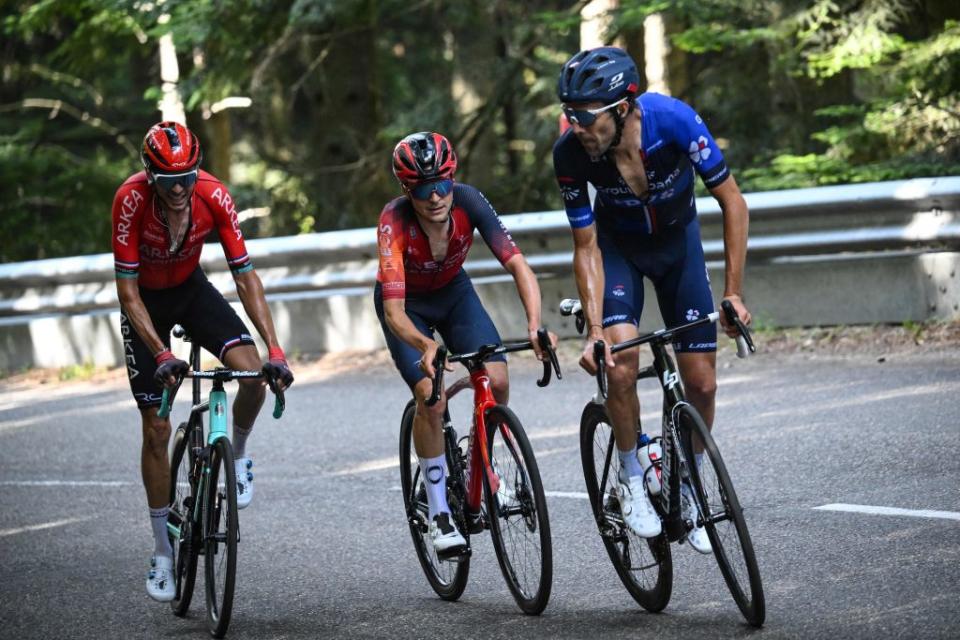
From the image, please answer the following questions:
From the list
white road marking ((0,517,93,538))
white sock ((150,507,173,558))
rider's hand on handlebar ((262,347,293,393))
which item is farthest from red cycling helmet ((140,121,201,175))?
white road marking ((0,517,93,538))

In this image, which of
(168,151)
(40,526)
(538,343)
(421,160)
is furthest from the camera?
(40,526)

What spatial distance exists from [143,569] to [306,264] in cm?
750

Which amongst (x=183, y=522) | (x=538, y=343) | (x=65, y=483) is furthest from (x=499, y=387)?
(x=65, y=483)

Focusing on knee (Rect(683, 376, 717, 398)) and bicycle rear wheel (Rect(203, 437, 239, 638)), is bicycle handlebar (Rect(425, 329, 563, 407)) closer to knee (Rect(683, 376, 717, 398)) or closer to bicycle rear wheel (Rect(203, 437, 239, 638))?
knee (Rect(683, 376, 717, 398))

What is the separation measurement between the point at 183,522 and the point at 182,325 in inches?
40.4

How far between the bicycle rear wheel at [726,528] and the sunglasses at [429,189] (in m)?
1.57

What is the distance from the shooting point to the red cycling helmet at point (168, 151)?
21.7 ft

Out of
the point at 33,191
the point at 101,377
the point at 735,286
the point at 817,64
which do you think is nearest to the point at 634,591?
the point at 735,286

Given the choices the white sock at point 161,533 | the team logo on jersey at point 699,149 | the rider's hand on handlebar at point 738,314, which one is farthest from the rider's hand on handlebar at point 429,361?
the white sock at point 161,533

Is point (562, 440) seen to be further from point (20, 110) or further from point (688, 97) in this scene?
point (20, 110)

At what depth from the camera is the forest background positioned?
552 inches

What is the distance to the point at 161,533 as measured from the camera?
23.3 feet

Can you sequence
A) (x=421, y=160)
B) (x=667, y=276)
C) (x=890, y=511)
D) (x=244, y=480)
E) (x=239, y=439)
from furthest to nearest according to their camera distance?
(x=239, y=439)
(x=244, y=480)
(x=890, y=511)
(x=667, y=276)
(x=421, y=160)

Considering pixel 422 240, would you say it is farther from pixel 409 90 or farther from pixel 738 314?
pixel 409 90
